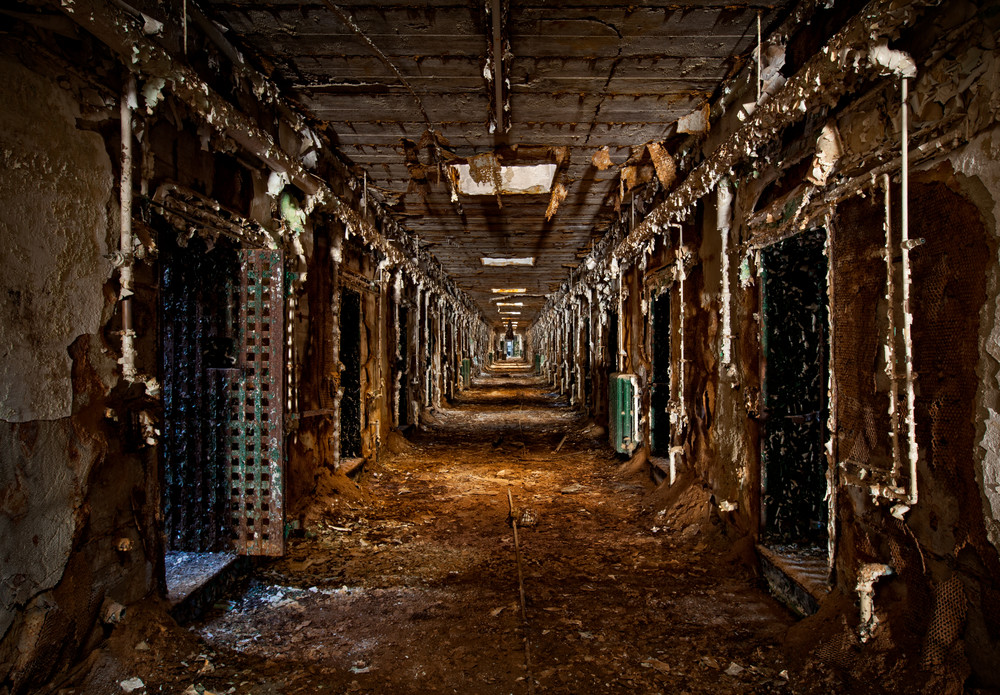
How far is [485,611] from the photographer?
3.54 m

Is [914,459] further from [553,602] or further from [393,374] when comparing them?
[393,374]

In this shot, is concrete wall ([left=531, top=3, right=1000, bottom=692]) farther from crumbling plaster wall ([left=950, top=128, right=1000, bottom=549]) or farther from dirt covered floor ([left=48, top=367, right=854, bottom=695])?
dirt covered floor ([left=48, top=367, right=854, bottom=695])

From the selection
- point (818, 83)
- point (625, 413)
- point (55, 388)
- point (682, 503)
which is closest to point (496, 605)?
point (682, 503)

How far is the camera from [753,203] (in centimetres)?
400

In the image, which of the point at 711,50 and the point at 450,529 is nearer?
the point at 711,50

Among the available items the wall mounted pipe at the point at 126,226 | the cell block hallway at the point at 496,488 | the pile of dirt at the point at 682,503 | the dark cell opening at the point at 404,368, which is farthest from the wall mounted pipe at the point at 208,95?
the pile of dirt at the point at 682,503

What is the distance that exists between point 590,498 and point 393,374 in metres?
→ 4.30

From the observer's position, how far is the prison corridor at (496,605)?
2805 mm

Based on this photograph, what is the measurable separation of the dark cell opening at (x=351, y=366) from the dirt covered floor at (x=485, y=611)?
1.18 metres

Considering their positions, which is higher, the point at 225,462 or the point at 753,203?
the point at 753,203

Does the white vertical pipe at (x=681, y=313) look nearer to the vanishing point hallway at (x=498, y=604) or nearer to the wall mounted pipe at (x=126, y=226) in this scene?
the vanishing point hallway at (x=498, y=604)

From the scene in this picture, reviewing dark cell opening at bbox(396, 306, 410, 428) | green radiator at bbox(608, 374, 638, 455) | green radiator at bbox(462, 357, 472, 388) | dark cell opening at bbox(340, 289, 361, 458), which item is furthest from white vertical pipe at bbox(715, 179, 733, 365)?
green radiator at bbox(462, 357, 472, 388)

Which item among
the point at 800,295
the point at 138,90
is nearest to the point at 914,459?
the point at 800,295

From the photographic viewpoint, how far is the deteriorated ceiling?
346 centimetres
